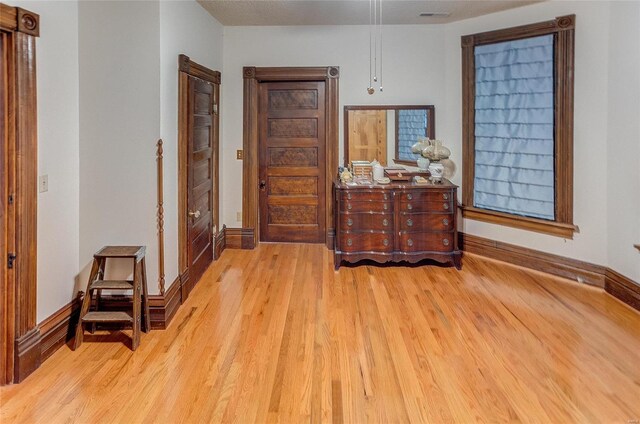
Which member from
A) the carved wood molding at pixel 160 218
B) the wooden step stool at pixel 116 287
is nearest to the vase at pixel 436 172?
the carved wood molding at pixel 160 218

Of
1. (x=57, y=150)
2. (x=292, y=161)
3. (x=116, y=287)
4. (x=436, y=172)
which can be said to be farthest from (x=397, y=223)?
(x=57, y=150)

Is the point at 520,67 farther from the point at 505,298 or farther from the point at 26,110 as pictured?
the point at 26,110

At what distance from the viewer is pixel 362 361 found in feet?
9.54

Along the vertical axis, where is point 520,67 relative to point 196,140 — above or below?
above

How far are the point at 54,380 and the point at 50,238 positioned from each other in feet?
2.79

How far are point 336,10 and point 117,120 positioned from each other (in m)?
2.61

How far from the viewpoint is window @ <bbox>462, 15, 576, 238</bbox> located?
14.7 feet

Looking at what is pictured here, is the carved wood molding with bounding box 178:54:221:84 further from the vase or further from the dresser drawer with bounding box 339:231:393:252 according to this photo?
the vase

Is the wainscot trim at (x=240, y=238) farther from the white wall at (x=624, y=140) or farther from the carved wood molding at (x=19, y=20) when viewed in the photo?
the white wall at (x=624, y=140)

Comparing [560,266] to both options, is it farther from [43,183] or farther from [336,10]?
[43,183]

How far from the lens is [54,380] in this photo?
8.81 ft

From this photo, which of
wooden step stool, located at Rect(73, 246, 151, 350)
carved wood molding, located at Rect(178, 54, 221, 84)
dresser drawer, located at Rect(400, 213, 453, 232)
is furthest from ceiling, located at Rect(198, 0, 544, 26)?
wooden step stool, located at Rect(73, 246, 151, 350)

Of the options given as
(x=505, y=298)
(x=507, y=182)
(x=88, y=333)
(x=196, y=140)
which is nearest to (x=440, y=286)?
(x=505, y=298)

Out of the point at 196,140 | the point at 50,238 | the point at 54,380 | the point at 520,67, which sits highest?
the point at 520,67
